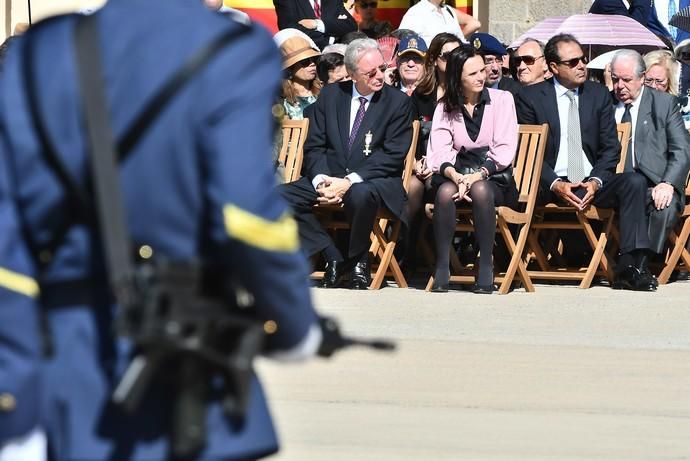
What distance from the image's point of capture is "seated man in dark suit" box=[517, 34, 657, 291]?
37.0 ft

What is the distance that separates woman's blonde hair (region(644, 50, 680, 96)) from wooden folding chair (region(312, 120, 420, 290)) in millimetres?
2180

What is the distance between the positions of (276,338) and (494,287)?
8.46 m

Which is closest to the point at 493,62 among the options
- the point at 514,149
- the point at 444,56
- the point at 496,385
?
the point at 444,56

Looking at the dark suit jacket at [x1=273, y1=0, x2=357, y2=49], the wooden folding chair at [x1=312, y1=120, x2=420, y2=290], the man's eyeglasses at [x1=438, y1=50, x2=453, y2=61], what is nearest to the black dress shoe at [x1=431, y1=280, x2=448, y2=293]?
the wooden folding chair at [x1=312, y1=120, x2=420, y2=290]

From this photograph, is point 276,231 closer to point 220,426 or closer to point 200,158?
point 200,158

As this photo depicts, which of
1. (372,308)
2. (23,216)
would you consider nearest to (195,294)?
(23,216)

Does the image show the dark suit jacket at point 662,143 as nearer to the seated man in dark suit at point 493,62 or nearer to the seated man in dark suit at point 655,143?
the seated man in dark suit at point 655,143

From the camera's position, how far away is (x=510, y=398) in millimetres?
7121

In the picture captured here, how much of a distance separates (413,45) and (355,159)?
179 cm

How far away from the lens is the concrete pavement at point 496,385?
6.24 metres

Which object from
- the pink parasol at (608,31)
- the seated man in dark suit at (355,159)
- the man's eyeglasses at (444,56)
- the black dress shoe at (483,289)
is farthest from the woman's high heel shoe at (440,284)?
the pink parasol at (608,31)

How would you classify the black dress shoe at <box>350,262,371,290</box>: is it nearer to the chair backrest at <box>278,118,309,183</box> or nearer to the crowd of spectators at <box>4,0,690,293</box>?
the crowd of spectators at <box>4,0,690,293</box>

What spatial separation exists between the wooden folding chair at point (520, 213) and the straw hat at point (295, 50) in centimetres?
179

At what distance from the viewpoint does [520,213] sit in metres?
11.0
